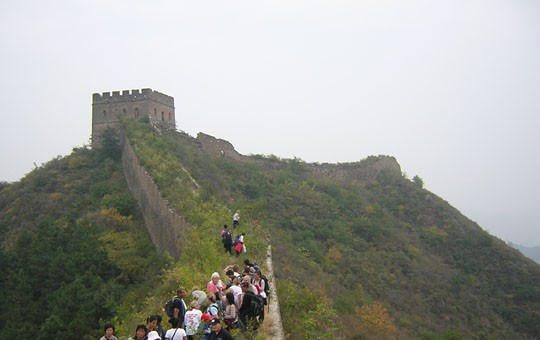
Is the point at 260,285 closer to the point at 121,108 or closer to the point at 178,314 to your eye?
the point at 178,314

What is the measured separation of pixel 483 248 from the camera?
104 feet

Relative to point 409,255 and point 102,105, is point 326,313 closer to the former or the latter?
point 409,255

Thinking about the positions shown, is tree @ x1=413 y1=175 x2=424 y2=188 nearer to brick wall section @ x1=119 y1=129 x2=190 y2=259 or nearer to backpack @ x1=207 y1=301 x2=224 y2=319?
brick wall section @ x1=119 y1=129 x2=190 y2=259

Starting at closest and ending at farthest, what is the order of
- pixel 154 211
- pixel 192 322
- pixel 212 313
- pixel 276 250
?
pixel 192 322
pixel 212 313
pixel 276 250
pixel 154 211

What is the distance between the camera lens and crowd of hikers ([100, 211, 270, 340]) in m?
6.88

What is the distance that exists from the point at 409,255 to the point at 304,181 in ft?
29.0

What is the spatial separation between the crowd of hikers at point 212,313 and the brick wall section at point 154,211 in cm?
735

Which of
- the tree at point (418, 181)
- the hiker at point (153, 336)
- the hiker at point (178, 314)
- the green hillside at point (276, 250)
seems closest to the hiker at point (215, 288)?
the hiker at point (178, 314)

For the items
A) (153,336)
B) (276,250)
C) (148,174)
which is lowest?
(153,336)

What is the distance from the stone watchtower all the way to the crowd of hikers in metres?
23.9

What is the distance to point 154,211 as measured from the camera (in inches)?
830

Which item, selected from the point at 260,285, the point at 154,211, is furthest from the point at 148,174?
the point at 260,285

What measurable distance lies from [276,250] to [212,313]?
1260cm

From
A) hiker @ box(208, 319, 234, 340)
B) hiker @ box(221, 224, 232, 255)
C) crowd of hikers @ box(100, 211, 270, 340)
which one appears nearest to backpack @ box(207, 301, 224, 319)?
crowd of hikers @ box(100, 211, 270, 340)
